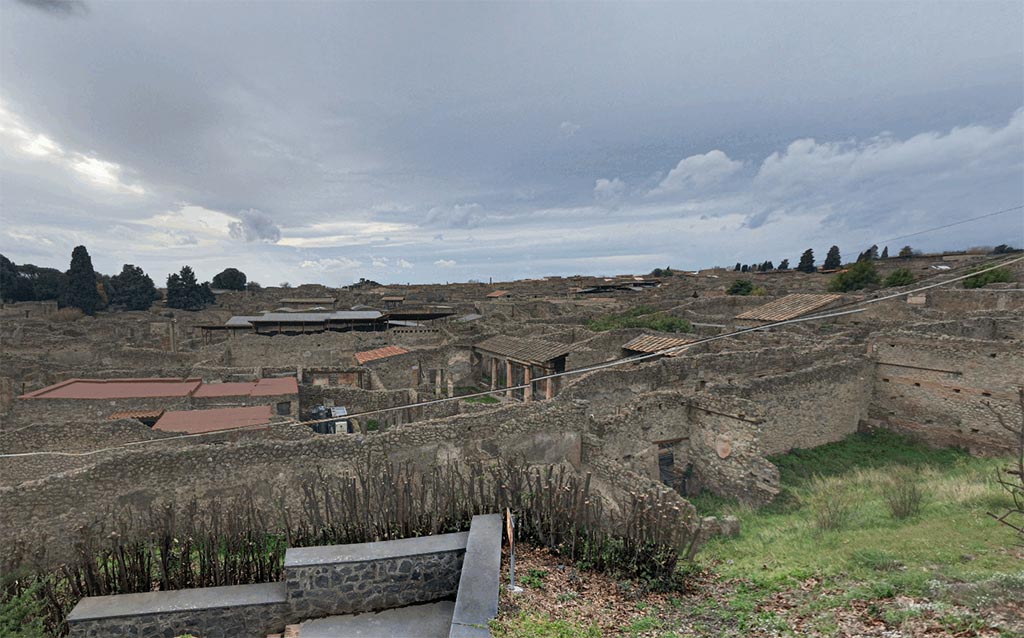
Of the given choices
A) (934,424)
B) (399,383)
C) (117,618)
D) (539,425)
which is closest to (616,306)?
(399,383)

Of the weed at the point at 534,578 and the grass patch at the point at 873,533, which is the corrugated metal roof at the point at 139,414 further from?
the grass patch at the point at 873,533

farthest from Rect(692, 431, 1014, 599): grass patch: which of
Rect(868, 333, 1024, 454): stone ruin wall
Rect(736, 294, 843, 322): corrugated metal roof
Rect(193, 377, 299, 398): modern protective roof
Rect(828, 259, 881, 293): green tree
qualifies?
Rect(828, 259, 881, 293): green tree

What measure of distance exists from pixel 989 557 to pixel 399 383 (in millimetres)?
22327

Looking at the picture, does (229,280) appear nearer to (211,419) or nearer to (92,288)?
(92,288)

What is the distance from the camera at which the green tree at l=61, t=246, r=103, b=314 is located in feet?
189

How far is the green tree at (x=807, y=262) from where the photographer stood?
85062mm

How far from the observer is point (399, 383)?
2470cm

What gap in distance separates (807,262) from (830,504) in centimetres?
9089

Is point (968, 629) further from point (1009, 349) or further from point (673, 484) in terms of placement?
point (1009, 349)

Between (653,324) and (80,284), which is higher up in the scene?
(80,284)

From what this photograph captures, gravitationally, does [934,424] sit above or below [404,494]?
below

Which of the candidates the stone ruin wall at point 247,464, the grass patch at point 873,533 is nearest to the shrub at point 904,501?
the grass patch at point 873,533

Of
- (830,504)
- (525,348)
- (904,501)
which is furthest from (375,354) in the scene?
(904,501)

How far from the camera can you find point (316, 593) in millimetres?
6258
